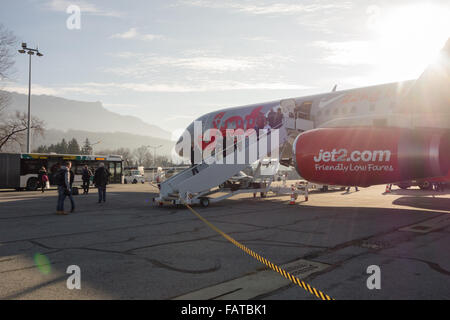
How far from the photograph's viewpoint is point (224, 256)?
6.20 m

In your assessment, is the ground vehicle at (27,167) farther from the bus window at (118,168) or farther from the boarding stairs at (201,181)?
the boarding stairs at (201,181)

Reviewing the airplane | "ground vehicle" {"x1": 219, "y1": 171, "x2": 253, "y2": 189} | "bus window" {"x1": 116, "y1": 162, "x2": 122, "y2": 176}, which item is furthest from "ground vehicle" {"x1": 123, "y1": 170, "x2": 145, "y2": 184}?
the airplane

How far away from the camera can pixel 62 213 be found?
40.0 feet

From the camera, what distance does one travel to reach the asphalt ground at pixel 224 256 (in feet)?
14.7

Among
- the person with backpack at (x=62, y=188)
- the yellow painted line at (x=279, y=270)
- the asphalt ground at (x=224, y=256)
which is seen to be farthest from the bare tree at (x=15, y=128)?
the yellow painted line at (x=279, y=270)

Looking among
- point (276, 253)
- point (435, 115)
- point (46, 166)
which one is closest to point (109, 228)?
point (276, 253)

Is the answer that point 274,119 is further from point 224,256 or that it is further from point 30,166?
point 30,166

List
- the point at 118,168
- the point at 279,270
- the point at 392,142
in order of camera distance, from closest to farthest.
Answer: the point at 279,270 → the point at 392,142 → the point at 118,168

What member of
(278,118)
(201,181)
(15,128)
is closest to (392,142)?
(201,181)

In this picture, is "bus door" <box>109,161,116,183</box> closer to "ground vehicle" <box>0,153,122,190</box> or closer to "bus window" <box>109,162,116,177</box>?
"bus window" <box>109,162,116,177</box>

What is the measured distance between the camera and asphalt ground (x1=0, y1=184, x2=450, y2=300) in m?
4.48

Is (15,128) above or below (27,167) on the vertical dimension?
above
